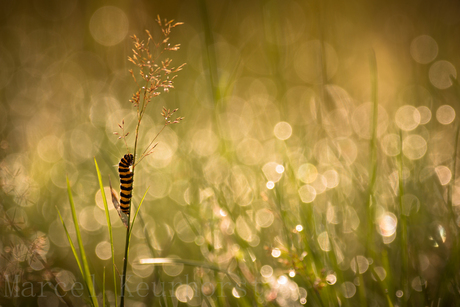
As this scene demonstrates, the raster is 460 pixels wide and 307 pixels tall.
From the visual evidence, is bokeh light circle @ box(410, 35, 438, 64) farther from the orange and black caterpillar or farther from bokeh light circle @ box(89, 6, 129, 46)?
bokeh light circle @ box(89, 6, 129, 46)

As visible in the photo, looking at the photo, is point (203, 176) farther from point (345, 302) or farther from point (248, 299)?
point (345, 302)

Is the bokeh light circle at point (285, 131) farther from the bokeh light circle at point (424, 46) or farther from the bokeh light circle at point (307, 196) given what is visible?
the bokeh light circle at point (424, 46)

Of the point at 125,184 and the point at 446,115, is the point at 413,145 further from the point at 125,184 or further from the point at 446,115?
the point at 125,184

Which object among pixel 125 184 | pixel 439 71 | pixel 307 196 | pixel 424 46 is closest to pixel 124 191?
pixel 125 184

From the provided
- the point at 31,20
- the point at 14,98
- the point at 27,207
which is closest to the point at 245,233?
the point at 27,207

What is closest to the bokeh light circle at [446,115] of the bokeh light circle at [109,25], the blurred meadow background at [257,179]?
the blurred meadow background at [257,179]

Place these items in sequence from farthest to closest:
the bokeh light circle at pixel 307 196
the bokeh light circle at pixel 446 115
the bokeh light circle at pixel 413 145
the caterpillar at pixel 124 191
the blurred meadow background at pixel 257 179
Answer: the bokeh light circle at pixel 446 115 → the bokeh light circle at pixel 413 145 → the bokeh light circle at pixel 307 196 → the blurred meadow background at pixel 257 179 → the caterpillar at pixel 124 191
